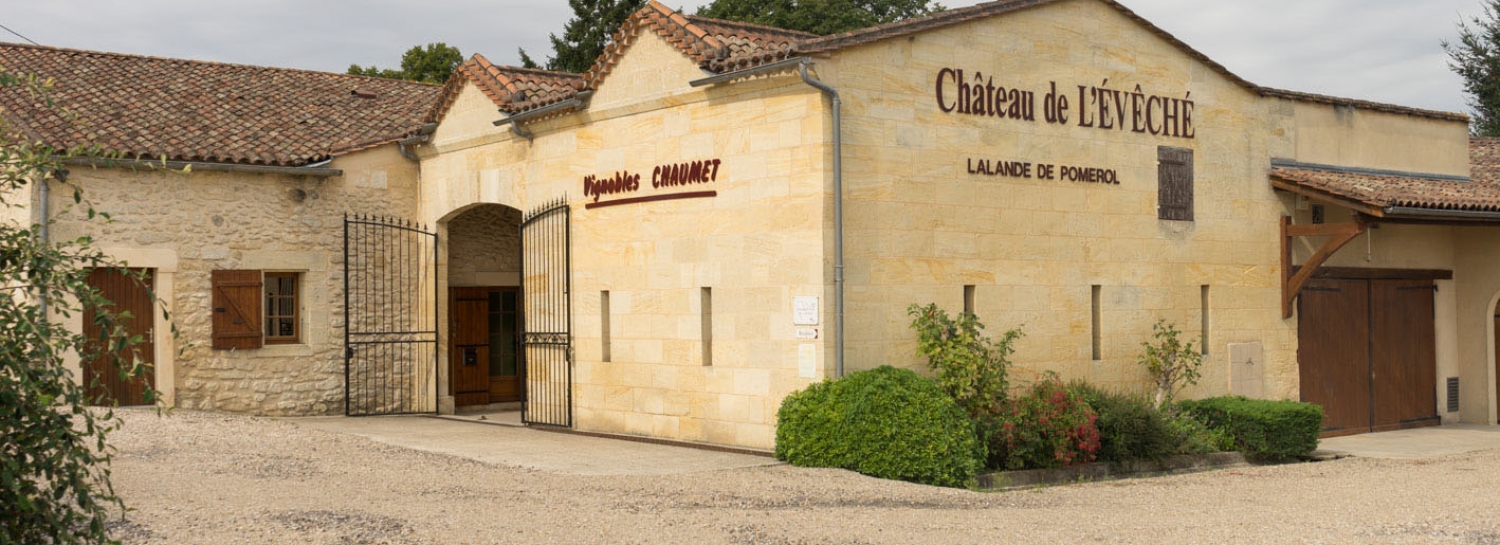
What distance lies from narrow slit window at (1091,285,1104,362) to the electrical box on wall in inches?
89.1

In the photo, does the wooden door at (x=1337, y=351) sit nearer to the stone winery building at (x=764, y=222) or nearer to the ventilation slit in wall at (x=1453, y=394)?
the stone winery building at (x=764, y=222)

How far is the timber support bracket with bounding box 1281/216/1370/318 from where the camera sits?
15.2 meters

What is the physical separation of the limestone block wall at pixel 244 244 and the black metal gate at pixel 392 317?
206 millimetres

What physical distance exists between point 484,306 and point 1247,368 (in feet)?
32.5

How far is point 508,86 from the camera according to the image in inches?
632

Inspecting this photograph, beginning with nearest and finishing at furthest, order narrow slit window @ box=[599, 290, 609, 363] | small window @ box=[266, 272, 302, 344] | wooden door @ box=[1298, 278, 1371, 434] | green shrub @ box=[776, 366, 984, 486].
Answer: green shrub @ box=[776, 366, 984, 486], narrow slit window @ box=[599, 290, 609, 363], wooden door @ box=[1298, 278, 1371, 434], small window @ box=[266, 272, 302, 344]

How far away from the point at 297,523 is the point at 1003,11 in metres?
8.24

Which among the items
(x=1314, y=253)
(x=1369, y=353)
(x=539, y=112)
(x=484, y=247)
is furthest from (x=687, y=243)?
(x=1369, y=353)

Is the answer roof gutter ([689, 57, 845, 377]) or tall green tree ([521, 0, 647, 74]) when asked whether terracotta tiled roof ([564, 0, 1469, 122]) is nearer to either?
roof gutter ([689, 57, 845, 377])

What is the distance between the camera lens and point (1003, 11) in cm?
1326

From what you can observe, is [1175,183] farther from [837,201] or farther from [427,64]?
[427,64]

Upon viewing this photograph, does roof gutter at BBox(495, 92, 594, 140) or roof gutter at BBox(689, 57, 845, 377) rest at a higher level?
roof gutter at BBox(495, 92, 594, 140)

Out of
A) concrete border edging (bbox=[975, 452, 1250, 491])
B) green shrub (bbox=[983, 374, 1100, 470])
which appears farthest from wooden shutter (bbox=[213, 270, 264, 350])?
concrete border edging (bbox=[975, 452, 1250, 491])

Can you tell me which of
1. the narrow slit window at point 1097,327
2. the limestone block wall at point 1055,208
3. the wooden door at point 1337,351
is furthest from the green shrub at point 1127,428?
the wooden door at point 1337,351
